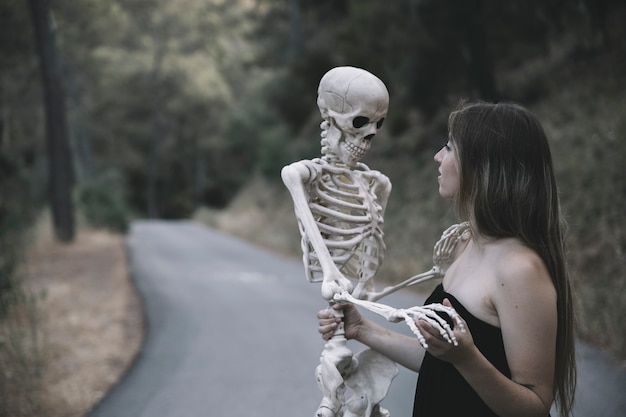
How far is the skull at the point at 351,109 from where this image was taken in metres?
2.05

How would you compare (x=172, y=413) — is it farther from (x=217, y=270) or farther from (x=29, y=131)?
(x=29, y=131)

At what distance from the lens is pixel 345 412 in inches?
79.3

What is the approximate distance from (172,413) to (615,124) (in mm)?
7408

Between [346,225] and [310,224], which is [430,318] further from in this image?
[346,225]

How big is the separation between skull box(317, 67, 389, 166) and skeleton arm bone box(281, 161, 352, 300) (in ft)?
0.51

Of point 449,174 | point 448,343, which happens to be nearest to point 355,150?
point 449,174

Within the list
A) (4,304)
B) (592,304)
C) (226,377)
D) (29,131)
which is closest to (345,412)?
(226,377)

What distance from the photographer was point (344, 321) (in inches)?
79.3

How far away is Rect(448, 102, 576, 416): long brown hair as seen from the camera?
159 cm

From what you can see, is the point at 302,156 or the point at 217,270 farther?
the point at 302,156

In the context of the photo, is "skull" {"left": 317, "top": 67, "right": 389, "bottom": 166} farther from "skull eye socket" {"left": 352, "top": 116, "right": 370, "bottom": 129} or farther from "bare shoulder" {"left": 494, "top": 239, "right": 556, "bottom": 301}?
"bare shoulder" {"left": 494, "top": 239, "right": 556, "bottom": 301}

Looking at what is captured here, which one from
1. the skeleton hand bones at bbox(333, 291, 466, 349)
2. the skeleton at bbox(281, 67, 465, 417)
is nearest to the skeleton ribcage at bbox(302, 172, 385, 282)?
the skeleton at bbox(281, 67, 465, 417)

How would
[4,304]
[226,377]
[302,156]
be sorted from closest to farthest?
[4,304] < [226,377] < [302,156]

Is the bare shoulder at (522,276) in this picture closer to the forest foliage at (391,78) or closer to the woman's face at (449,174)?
the woman's face at (449,174)
